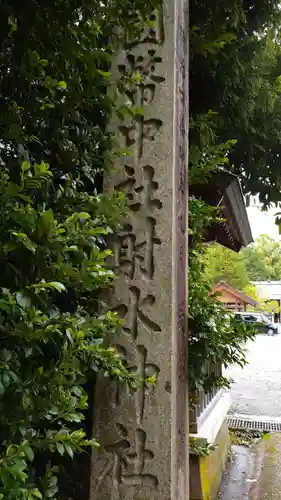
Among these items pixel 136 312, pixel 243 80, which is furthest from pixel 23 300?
pixel 243 80

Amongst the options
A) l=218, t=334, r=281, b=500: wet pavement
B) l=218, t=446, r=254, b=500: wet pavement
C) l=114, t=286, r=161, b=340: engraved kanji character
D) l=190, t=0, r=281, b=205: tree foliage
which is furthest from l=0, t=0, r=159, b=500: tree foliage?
l=218, t=446, r=254, b=500: wet pavement

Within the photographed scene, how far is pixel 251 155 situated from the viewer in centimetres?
409

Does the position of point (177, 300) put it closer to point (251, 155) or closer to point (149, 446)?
point (149, 446)

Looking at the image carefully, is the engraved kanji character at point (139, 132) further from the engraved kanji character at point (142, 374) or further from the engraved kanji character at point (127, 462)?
the engraved kanji character at point (127, 462)

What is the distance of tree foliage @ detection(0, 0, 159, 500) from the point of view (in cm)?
115

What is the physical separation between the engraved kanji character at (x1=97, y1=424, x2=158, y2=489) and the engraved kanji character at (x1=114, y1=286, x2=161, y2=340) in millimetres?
373

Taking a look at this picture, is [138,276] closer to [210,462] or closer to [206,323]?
[206,323]

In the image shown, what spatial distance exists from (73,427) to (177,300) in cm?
64

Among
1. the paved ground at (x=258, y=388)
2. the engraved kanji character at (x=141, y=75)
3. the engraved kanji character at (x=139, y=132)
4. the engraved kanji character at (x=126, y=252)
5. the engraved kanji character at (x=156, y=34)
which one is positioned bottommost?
the paved ground at (x=258, y=388)

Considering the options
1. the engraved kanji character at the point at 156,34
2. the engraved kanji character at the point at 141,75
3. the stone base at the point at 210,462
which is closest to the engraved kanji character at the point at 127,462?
the engraved kanji character at the point at 141,75

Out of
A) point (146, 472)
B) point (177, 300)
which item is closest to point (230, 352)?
point (177, 300)

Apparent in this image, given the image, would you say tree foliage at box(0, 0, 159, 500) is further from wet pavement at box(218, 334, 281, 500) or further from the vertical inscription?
wet pavement at box(218, 334, 281, 500)

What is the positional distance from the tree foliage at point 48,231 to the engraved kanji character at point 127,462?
0.61ft

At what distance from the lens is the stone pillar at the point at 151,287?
175 centimetres
